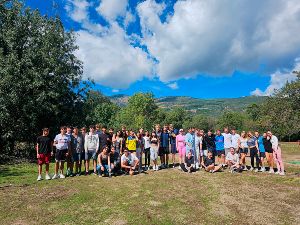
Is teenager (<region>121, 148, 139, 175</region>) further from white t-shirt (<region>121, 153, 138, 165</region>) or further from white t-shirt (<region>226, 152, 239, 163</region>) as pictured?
white t-shirt (<region>226, 152, 239, 163</region>)

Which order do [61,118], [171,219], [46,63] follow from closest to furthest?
[171,219] < [46,63] < [61,118]

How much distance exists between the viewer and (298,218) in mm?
8812

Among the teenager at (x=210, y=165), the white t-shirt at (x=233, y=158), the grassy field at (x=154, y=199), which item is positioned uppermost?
the white t-shirt at (x=233, y=158)

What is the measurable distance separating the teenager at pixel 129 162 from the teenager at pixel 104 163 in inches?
32.4

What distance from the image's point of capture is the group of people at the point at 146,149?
13858 millimetres

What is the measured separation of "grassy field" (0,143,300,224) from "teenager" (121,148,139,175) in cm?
75

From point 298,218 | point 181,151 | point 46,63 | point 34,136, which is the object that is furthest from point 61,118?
point 298,218

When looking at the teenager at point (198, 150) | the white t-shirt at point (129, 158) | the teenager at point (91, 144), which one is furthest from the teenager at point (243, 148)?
the teenager at point (91, 144)

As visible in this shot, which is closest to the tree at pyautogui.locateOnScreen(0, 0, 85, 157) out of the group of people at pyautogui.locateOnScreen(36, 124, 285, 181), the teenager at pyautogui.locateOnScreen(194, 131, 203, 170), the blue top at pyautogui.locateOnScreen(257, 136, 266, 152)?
the group of people at pyautogui.locateOnScreen(36, 124, 285, 181)

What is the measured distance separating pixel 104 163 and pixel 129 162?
51.0 inches

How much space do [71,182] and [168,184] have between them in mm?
4205

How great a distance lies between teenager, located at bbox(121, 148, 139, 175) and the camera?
14.7 m

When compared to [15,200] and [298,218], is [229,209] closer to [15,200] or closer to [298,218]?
[298,218]

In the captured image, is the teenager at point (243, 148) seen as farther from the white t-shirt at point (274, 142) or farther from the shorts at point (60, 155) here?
the shorts at point (60, 155)
